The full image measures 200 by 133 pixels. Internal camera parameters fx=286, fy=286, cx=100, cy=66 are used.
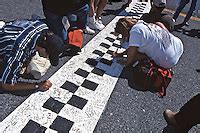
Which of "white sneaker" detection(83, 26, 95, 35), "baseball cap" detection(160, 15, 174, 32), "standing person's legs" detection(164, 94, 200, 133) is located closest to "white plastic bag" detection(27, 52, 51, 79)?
"standing person's legs" detection(164, 94, 200, 133)

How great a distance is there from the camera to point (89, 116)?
2.42 meters

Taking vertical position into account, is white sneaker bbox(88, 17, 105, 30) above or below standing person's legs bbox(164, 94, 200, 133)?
below

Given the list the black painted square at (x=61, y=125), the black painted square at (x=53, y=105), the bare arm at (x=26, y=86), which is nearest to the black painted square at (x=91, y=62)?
the bare arm at (x=26, y=86)

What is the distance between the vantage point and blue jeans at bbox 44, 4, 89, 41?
3295 millimetres

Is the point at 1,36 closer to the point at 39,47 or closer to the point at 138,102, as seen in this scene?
the point at 39,47

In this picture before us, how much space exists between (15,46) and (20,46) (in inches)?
1.6

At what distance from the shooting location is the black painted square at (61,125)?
2182 millimetres

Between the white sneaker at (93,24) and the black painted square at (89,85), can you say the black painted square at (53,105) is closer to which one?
the black painted square at (89,85)

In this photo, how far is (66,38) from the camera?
3.48 metres

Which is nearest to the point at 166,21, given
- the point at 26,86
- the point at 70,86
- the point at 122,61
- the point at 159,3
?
the point at 159,3

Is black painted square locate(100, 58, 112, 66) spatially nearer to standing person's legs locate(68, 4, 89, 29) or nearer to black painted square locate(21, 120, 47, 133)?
standing person's legs locate(68, 4, 89, 29)

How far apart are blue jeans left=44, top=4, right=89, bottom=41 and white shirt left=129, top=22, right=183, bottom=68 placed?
842mm

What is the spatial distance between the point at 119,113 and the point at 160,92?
68 centimetres

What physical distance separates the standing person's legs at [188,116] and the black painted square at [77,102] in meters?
0.80
